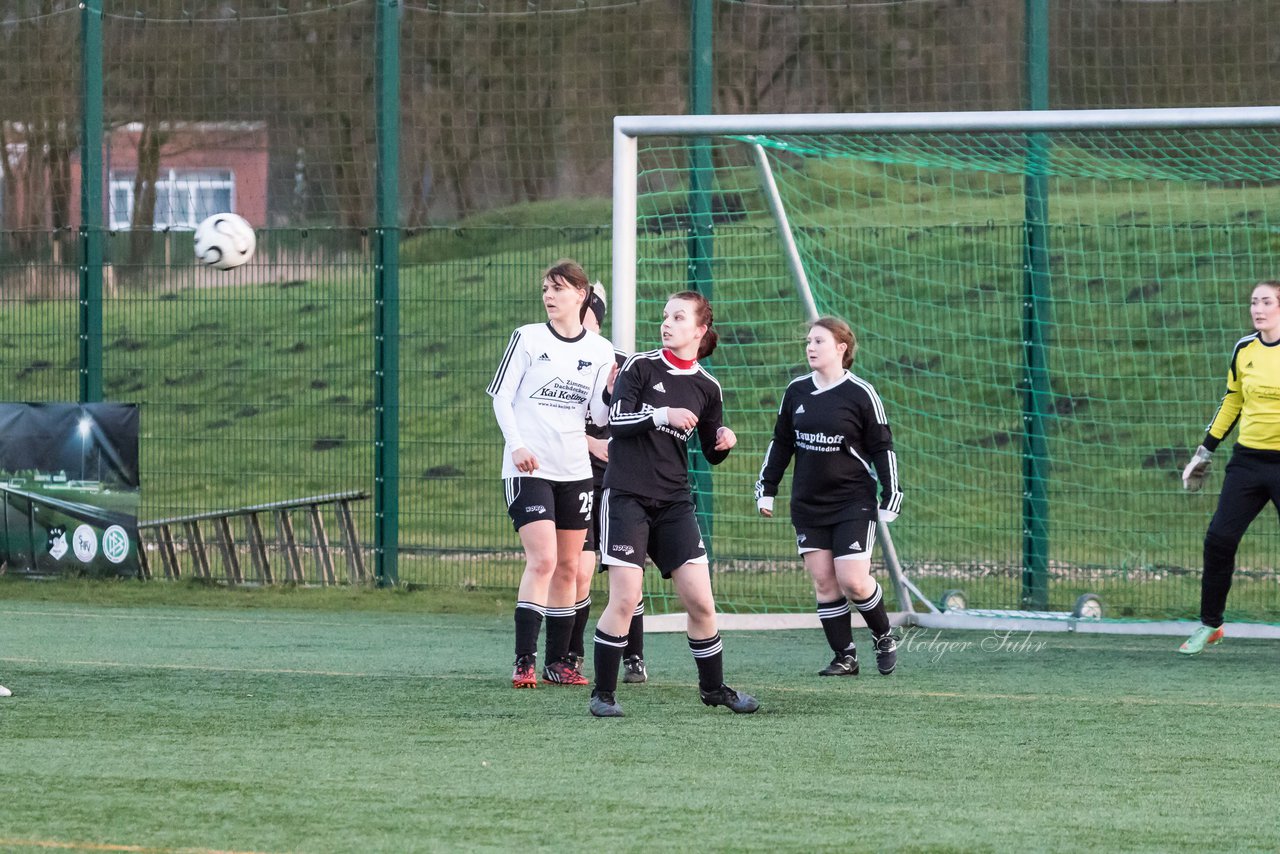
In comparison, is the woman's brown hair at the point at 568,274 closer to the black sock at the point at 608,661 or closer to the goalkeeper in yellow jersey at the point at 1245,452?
the black sock at the point at 608,661

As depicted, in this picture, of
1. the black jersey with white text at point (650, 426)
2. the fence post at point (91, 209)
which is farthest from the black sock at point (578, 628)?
the fence post at point (91, 209)

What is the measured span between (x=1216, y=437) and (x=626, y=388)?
11.7ft

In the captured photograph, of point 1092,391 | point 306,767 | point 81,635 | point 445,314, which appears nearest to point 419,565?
point 445,314

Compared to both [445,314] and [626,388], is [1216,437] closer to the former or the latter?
[626,388]

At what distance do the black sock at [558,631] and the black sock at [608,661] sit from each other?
0.82 metres

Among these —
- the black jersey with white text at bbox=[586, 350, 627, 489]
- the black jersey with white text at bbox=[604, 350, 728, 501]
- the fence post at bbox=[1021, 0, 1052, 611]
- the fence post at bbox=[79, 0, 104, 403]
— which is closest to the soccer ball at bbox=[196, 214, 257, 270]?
the fence post at bbox=[79, 0, 104, 403]

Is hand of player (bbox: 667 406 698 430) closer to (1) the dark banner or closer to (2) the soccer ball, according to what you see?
(2) the soccer ball

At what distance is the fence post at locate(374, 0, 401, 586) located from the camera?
11.7m

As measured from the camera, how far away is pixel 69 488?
11688mm

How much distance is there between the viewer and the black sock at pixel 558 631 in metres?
7.28

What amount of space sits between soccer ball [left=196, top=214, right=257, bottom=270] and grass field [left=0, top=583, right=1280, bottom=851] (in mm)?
2394

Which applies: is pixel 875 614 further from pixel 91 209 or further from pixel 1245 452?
pixel 91 209

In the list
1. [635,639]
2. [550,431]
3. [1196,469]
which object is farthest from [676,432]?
[1196,469]

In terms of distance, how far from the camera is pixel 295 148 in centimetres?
1309
